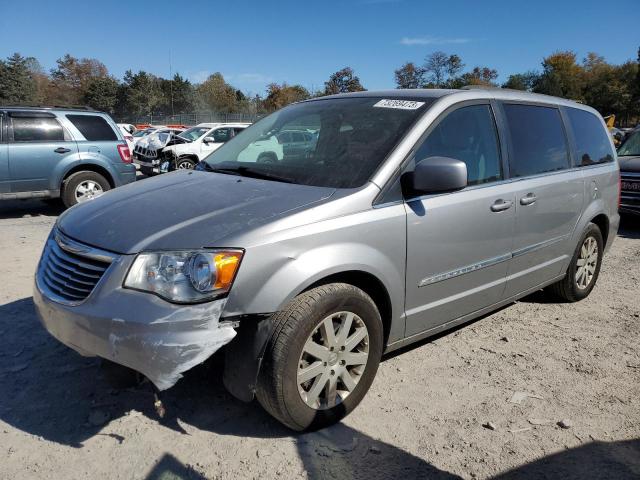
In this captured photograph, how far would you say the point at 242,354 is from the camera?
2438 millimetres

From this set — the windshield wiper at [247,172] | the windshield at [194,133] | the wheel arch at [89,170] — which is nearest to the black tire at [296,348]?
the windshield wiper at [247,172]

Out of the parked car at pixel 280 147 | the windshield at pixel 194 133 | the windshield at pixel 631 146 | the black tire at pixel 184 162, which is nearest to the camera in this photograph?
the parked car at pixel 280 147

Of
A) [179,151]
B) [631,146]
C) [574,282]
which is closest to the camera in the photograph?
[574,282]

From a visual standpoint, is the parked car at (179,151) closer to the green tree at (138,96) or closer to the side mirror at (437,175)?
the side mirror at (437,175)

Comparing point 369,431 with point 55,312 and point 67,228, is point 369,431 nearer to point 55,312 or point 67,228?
point 55,312

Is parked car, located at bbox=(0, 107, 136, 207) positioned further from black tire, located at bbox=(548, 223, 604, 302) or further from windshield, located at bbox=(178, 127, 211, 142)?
windshield, located at bbox=(178, 127, 211, 142)

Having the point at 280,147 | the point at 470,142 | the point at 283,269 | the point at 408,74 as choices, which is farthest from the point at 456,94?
the point at 408,74

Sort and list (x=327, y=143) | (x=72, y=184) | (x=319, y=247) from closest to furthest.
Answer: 1. (x=319, y=247)
2. (x=327, y=143)
3. (x=72, y=184)

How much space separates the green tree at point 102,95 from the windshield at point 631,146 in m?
63.9

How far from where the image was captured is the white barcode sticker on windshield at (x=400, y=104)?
3.30 m

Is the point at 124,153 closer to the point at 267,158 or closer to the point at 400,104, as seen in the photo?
the point at 267,158

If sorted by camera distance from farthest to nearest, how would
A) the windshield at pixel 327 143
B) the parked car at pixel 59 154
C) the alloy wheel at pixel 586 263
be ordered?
1. the parked car at pixel 59 154
2. the alloy wheel at pixel 586 263
3. the windshield at pixel 327 143

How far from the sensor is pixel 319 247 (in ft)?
8.43

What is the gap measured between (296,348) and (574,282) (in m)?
3.34
